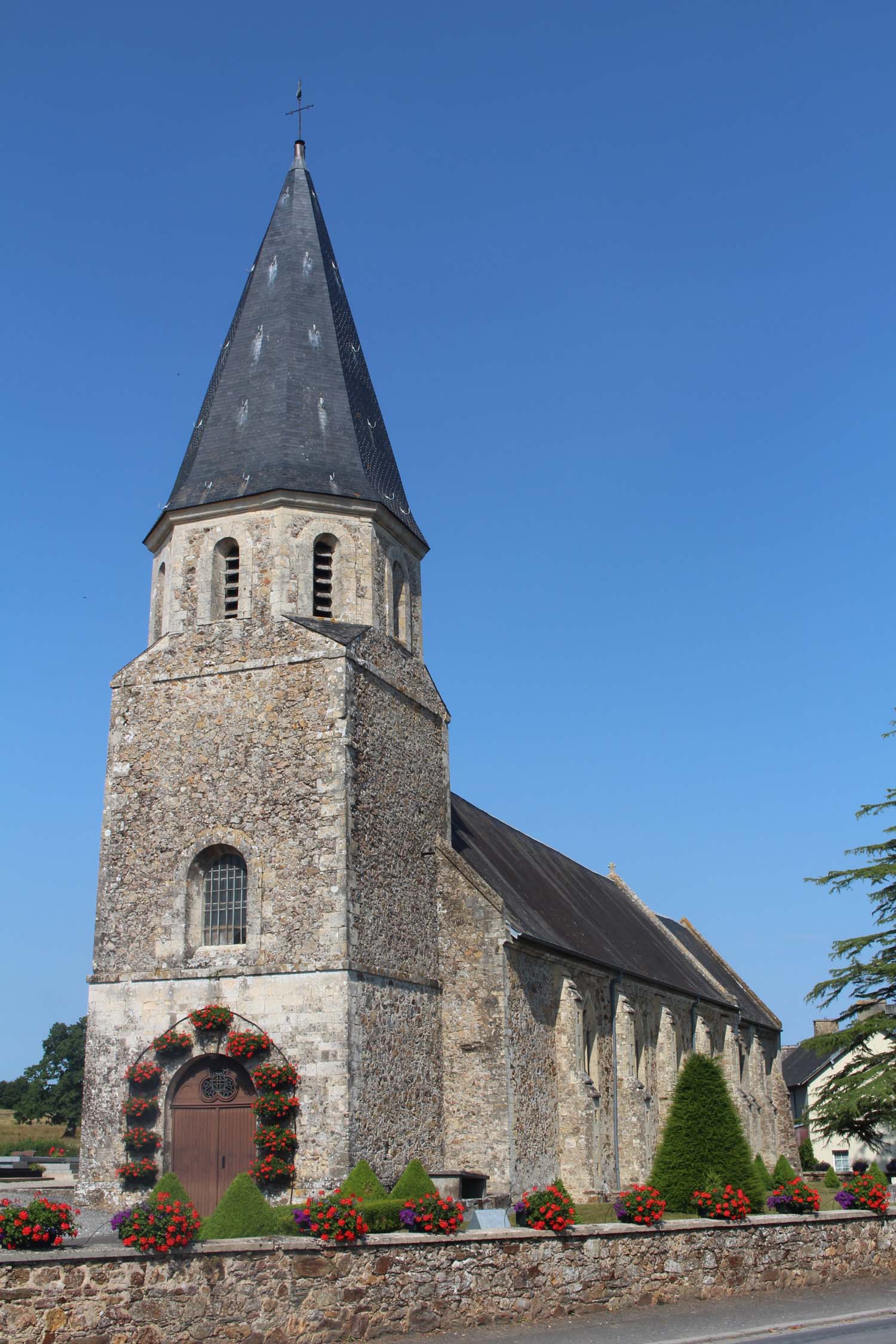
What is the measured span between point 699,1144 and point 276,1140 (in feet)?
21.0

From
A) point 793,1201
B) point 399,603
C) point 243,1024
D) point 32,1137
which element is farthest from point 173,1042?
point 32,1137

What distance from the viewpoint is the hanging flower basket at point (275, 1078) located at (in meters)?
19.3

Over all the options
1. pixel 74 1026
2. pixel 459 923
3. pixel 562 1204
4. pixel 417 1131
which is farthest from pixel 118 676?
pixel 74 1026

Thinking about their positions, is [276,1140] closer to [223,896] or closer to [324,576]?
[223,896]

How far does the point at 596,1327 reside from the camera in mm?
12922

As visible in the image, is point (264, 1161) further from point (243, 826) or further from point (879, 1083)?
point (879, 1083)

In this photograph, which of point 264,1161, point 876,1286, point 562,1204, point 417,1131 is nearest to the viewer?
point 562,1204

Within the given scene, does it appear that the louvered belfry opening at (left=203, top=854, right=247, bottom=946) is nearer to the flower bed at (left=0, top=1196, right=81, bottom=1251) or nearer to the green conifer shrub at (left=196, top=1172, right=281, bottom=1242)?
the green conifer shrub at (left=196, top=1172, right=281, bottom=1242)

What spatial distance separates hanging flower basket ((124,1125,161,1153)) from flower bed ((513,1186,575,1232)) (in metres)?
8.05

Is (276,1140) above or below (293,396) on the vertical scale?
below

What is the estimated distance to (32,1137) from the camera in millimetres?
54781

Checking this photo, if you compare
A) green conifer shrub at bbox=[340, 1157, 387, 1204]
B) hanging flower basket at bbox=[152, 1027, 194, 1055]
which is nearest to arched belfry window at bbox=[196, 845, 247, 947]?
hanging flower basket at bbox=[152, 1027, 194, 1055]

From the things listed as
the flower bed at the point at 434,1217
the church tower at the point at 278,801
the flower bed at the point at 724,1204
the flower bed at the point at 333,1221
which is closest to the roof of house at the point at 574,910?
the church tower at the point at 278,801

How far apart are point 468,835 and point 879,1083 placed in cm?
1028
